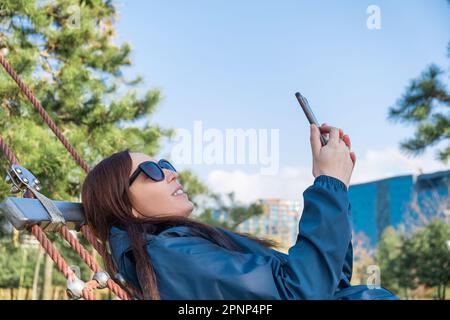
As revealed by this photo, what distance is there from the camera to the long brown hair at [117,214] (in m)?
1.03

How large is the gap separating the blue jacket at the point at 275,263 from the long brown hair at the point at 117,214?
5 centimetres

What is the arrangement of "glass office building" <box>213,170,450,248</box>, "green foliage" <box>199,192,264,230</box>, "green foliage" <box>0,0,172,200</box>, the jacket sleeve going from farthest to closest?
"glass office building" <box>213,170,450,248</box>, "green foliage" <box>199,192,264,230</box>, "green foliage" <box>0,0,172,200</box>, the jacket sleeve

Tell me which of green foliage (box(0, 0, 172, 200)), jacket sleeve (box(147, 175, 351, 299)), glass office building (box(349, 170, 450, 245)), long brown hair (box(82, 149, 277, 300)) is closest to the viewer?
jacket sleeve (box(147, 175, 351, 299))

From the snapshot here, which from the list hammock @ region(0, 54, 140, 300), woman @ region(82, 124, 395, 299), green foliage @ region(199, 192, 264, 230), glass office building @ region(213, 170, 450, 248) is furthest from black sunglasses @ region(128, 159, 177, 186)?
glass office building @ region(213, 170, 450, 248)

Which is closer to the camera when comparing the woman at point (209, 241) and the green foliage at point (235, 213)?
the woman at point (209, 241)

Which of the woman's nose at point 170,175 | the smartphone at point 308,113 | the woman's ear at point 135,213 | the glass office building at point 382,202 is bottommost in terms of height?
A: the glass office building at point 382,202

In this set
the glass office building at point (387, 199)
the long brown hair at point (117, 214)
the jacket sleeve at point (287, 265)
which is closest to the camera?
the jacket sleeve at point (287, 265)

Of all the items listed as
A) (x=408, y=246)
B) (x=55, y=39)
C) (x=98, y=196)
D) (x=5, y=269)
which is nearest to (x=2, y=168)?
(x=55, y=39)

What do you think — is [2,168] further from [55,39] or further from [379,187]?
[379,187]

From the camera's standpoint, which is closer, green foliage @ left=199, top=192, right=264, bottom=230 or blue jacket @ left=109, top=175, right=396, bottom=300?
blue jacket @ left=109, top=175, right=396, bottom=300

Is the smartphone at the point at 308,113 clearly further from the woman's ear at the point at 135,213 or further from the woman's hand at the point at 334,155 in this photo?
the woman's ear at the point at 135,213

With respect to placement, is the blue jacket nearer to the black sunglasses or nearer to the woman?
the woman

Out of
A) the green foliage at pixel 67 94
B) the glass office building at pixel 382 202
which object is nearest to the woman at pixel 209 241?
the green foliage at pixel 67 94

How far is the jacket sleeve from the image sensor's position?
34.4 inches
